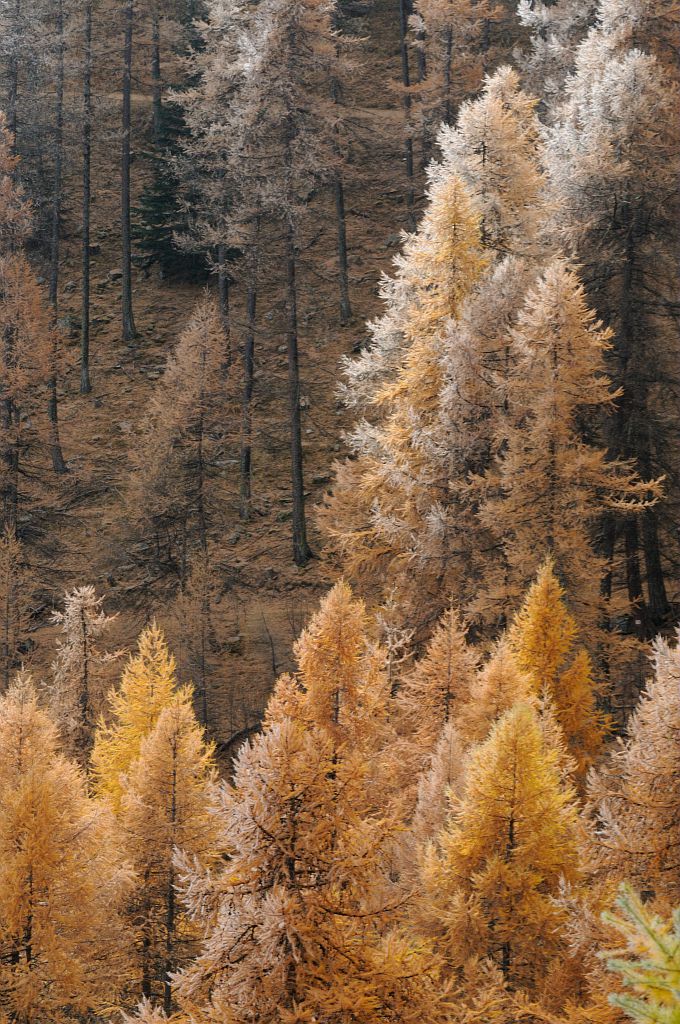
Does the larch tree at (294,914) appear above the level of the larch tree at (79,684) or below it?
above

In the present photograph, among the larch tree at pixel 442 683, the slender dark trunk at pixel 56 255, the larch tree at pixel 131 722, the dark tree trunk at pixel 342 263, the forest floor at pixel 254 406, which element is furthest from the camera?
the dark tree trunk at pixel 342 263

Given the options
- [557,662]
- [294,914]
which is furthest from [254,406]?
[294,914]

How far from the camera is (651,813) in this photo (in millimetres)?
8789

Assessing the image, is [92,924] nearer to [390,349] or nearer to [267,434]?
[390,349]

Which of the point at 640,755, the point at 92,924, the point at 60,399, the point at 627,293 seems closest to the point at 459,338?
the point at 627,293

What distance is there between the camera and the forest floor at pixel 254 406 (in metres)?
25.2

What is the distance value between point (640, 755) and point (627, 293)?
1307 centimetres

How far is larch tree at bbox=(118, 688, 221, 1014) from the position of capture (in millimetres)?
13117

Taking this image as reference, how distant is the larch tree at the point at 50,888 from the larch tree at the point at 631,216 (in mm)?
11453

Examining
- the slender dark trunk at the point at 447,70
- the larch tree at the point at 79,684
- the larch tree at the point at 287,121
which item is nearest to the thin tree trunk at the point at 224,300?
the larch tree at the point at 287,121

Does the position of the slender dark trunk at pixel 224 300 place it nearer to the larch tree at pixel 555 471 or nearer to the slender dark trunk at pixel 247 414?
the slender dark trunk at pixel 247 414

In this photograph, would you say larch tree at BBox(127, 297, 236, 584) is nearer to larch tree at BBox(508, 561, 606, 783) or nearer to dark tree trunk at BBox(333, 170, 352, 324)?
dark tree trunk at BBox(333, 170, 352, 324)

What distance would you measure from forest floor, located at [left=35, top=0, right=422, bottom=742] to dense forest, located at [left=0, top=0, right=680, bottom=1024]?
125 millimetres

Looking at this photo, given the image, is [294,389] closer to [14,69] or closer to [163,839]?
[163,839]
